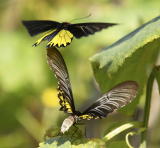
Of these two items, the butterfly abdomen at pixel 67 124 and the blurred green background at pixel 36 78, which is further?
the blurred green background at pixel 36 78

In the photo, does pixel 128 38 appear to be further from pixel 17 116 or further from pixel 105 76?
pixel 17 116

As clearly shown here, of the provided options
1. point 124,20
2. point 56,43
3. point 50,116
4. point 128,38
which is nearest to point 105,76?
point 128,38

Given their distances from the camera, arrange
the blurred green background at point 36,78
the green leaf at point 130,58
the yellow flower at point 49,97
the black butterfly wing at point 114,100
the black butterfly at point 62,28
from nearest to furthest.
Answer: the black butterfly wing at point 114,100 < the green leaf at point 130,58 < the black butterfly at point 62,28 < the blurred green background at point 36,78 < the yellow flower at point 49,97

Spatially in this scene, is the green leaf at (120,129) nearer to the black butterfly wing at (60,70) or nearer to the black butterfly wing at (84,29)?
the black butterfly wing at (60,70)

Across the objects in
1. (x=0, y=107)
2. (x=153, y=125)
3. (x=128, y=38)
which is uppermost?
(x=128, y=38)

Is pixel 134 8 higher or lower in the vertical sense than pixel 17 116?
higher

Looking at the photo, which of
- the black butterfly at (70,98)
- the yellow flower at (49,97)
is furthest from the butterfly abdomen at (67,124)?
the yellow flower at (49,97)
